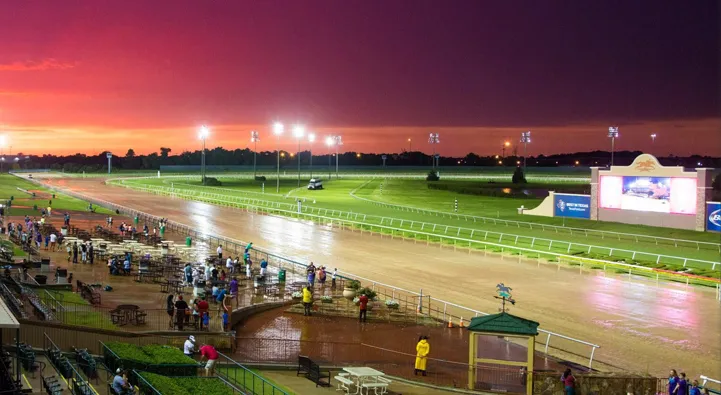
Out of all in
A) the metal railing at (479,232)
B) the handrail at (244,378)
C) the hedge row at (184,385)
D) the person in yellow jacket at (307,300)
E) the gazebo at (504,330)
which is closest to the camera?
the hedge row at (184,385)

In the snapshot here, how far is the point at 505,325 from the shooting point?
18.2m

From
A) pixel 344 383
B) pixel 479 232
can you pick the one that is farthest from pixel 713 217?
pixel 344 383

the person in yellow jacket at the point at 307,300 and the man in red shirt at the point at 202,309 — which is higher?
the man in red shirt at the point at 202,309

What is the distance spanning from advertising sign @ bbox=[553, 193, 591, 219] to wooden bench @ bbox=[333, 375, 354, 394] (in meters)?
44.2

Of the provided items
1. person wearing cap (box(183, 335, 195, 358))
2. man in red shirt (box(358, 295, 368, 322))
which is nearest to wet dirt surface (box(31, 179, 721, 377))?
man in red shirt (box(358, 295, 368, 322))

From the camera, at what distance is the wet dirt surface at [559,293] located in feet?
74.2

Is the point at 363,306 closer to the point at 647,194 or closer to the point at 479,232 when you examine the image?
the point at 479,232

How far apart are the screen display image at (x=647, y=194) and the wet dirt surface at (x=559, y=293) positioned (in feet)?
59.5

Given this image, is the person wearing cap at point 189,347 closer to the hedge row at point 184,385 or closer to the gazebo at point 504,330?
the hedge row at point 184,385

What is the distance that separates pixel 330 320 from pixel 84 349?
9597 millimetres

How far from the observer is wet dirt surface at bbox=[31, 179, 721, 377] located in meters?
22.6

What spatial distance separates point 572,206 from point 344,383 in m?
45.7

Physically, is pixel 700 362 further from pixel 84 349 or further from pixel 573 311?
pixel 84 349

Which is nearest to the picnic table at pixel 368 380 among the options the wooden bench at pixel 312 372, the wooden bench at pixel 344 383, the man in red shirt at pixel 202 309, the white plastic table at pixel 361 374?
the white plastic table at pixel 361 374
